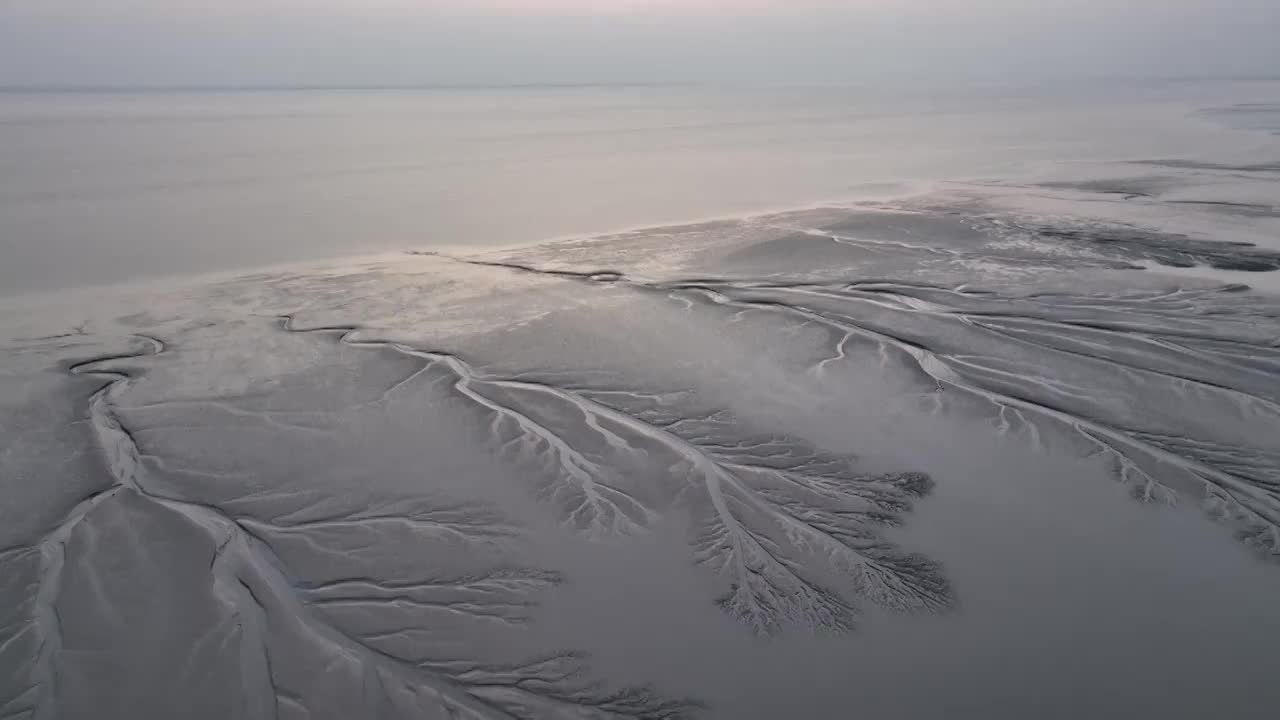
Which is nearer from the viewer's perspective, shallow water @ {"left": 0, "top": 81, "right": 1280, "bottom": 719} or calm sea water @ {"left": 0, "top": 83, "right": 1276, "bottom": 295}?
shallow water @ {"left": 0, "top": 81, "right": 1280, "bottom": 719}

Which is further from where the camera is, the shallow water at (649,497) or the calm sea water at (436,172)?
the calm sea water at (436,172)

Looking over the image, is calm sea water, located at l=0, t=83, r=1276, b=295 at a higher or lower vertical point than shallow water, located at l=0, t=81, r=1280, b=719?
higher

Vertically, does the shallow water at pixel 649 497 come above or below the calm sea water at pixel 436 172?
below

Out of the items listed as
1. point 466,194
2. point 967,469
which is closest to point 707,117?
point 466,194

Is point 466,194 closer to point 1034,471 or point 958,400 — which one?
point 958,400
